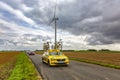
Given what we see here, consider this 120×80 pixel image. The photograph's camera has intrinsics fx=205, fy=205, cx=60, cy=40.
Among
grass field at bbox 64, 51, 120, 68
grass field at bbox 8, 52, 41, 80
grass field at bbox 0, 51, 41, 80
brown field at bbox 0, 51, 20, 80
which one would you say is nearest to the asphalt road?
grass field at bbox 8, 52, 41, 80

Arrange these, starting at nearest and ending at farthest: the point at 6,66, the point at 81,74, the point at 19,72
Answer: the point at 81,74 → the point at 19,72 → the point at 6,66

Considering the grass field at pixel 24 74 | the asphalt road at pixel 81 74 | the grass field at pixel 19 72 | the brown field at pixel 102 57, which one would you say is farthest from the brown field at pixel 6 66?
the brown field at pixel 102 57

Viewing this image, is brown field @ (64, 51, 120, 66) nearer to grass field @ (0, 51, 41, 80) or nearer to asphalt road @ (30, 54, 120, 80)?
asphalt road @ (30, 54, 120, 80)

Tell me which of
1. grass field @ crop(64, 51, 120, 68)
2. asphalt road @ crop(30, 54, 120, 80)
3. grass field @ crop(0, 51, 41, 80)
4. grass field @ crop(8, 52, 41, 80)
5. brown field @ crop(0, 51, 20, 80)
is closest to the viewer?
asphalt road @ crop(30, 54, 120, 80)

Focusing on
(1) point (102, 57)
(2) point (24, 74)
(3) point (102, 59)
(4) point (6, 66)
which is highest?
(1) point (102, 57)

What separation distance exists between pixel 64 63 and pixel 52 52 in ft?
9.29

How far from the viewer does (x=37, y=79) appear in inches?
480

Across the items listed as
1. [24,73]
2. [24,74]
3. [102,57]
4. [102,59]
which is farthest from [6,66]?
[102,57]

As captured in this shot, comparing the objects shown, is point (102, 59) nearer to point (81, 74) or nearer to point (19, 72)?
point (81, 74)

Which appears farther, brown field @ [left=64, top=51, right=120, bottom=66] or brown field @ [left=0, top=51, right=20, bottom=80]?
brown field @ [left=64, top=51, right=120, bottom=66]

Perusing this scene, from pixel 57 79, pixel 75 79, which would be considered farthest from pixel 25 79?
pixel 75 79

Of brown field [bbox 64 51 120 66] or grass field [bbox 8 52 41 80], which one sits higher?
brown field [bbox 64 51 120 66]

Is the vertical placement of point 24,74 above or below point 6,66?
below

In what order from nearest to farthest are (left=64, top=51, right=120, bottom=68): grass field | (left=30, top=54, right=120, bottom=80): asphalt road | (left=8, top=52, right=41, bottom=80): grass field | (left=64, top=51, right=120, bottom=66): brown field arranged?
1. (left=30, top=54, right=120, bottom=80): asphalt road
2. (left=8, top=52, right=41, bottom=80): grass field
3. (left=64, top=51, right=120, bottom=68): grass field
4. (left=64, top=51, right=120, bottom=66): brown field
